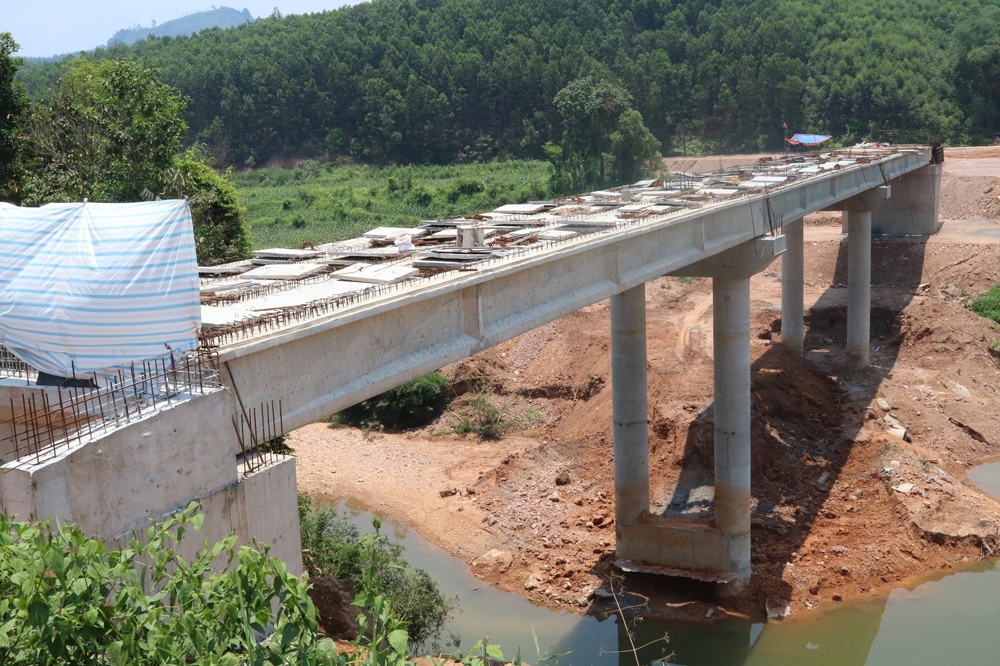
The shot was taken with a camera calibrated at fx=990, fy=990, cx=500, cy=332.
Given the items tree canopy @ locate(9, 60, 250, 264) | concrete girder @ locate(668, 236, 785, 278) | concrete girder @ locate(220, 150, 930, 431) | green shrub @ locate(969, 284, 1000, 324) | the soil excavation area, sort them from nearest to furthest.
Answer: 1. concrete girder @ locate(220, 150, 930, 431)
2. concrete girder @ locate(668, 236, 785, 278)
3. the soil excavation area
4. tree canopy @ locate(9, 60, 250, 264)
5. green shrub @ locate(969, 284, 1000, 324)

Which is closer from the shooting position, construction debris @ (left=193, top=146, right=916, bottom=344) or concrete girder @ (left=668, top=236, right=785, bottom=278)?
construction debris @ (left=193, top=146, right=916, bottom=344)

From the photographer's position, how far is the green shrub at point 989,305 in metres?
40.1

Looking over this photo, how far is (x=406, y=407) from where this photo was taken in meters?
35.2

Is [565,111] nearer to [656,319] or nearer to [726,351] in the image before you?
[656,319]

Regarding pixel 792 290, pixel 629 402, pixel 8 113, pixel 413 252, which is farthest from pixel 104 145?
pixel 792 290

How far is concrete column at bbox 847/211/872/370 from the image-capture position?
37.7 m

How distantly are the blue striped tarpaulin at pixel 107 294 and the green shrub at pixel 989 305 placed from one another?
124 feet

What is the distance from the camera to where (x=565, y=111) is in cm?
7162

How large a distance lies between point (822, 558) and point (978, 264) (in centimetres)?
2548

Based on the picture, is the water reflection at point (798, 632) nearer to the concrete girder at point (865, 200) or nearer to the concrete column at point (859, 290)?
the concrete column at point (859, 290)

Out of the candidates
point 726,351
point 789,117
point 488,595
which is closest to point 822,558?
point 726,351

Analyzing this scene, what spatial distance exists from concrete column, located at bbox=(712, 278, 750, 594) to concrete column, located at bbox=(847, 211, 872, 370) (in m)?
16.5

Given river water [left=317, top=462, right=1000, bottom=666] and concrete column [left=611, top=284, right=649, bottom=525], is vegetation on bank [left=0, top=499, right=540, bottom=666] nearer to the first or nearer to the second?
river water [left=317, top=462, right=1000, bottom=666]

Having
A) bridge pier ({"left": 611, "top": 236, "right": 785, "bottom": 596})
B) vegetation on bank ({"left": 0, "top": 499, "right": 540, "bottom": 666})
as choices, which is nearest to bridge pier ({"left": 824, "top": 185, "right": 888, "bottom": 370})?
bridge pier ({"left": 611, "top": 236, "right": 785, "bottom": 596})
